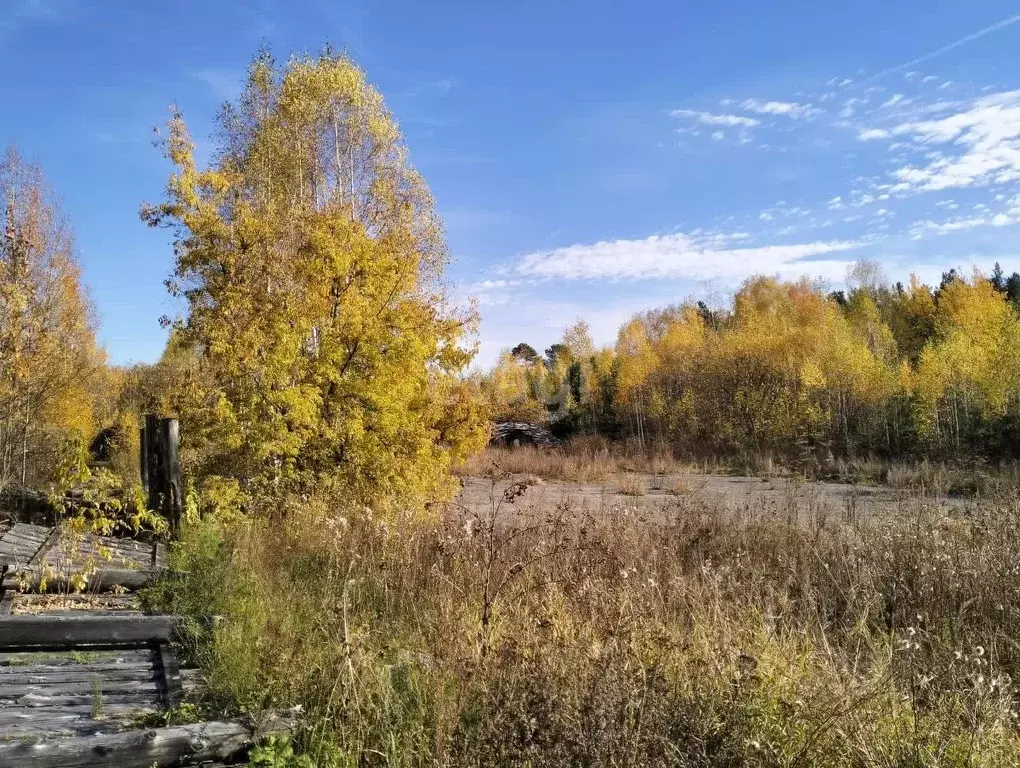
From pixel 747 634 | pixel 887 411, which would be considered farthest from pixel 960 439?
pixel 747 634

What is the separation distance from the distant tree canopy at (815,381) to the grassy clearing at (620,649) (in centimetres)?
1763

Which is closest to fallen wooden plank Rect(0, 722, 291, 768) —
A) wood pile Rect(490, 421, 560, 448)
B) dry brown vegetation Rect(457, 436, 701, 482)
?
dry brown vegetation Rect(457, 436, 701, 482)

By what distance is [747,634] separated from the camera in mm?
4738

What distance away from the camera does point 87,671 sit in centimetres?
438

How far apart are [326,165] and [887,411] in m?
30.2

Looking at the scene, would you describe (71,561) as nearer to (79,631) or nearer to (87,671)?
(79,631)

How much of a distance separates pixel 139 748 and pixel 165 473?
17.4 feet

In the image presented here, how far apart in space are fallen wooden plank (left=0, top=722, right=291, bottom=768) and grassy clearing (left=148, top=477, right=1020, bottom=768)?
35cm

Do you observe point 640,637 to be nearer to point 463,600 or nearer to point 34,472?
point 463,600

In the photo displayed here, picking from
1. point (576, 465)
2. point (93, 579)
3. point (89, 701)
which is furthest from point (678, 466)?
point (89, 701)

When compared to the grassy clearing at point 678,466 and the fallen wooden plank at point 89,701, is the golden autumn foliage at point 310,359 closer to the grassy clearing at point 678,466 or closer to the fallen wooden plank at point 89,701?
the fallen wooden plank at point 89,701

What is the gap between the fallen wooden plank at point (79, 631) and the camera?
4.61 meters

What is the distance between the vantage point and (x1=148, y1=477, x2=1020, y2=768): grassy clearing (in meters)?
3.22

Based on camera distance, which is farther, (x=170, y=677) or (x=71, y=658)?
(x=71, y=658)
